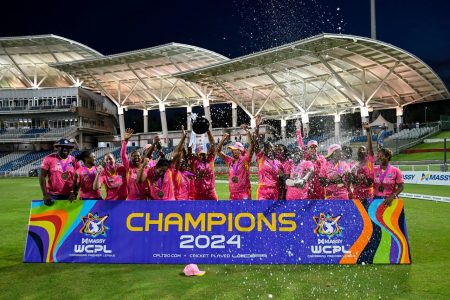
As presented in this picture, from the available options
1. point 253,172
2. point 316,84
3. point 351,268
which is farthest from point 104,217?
point 316,84

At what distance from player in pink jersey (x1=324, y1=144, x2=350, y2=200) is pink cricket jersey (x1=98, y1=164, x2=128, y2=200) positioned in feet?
12.2

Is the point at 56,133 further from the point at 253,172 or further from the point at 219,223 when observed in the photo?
the point at 219,223

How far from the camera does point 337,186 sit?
8.00m

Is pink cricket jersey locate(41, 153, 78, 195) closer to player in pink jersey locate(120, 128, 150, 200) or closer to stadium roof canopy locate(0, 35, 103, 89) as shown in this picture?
player in pink jersey locate(120, 128, 150, 200)

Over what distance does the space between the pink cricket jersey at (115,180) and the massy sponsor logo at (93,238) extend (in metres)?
0.79

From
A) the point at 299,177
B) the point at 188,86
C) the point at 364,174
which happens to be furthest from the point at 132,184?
the point at 188,86

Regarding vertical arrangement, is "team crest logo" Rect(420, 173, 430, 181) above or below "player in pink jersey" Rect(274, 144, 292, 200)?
below

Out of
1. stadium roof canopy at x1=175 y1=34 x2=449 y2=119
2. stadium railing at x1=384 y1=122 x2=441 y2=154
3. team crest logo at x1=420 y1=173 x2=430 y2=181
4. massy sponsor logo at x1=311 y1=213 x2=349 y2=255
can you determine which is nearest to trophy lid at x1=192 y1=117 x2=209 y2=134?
massy sponsor logo at x1=311 y1=213 x2=349 y2=255

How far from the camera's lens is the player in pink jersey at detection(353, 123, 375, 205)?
797 cm

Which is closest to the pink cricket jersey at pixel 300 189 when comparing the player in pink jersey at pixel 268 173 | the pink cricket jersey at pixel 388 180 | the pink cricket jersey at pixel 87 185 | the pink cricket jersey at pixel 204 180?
the player in pink jersey at pixel 268 173

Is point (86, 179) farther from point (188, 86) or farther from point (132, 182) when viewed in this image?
point (188, 86)

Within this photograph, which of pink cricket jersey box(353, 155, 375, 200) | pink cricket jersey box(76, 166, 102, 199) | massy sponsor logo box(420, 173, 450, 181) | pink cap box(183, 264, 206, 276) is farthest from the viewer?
massy sponsor logo box(420, 173, 450, 181)

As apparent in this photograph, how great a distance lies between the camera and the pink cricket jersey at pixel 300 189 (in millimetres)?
7551

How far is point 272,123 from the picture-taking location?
71.1m
